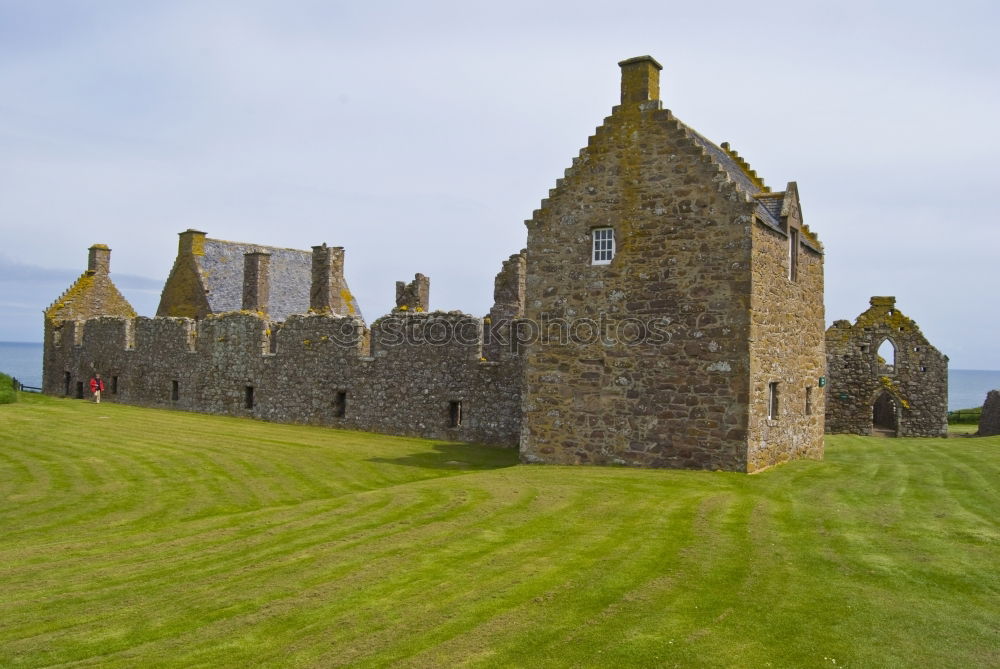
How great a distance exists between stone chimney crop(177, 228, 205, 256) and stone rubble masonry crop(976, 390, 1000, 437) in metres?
35.3

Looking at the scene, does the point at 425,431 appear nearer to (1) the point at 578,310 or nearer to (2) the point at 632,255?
(1) the point at 578,310

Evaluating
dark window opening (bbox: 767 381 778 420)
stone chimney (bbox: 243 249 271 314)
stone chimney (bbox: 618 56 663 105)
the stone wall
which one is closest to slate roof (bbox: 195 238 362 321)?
stone chimney (bbox: 243 249 271 314)

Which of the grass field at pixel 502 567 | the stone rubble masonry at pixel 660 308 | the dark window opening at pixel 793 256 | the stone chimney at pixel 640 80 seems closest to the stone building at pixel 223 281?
the stone rubble masonry at pixel 660 308

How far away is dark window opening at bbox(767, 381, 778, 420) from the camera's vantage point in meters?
15.7

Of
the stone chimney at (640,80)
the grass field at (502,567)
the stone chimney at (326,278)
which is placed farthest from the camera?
the stone chimney at (326,278)

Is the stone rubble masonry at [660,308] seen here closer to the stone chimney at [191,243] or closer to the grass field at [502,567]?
the grass field at [502,567]

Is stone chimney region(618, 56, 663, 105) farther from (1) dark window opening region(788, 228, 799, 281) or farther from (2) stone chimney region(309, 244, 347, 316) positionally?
(2) stone chimney region(309, 244, 347, 316)

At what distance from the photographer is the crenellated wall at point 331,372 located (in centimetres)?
2145

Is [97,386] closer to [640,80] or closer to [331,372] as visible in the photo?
[331,372]

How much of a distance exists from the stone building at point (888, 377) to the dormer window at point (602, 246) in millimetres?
16234

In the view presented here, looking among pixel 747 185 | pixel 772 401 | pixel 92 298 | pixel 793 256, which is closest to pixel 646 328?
pixel 772 401

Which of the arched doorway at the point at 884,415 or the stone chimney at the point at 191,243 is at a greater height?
the stone chimney at the point at 191,243

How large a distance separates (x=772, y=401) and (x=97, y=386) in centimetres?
2828

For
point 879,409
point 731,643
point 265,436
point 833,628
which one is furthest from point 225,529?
point 879,409
